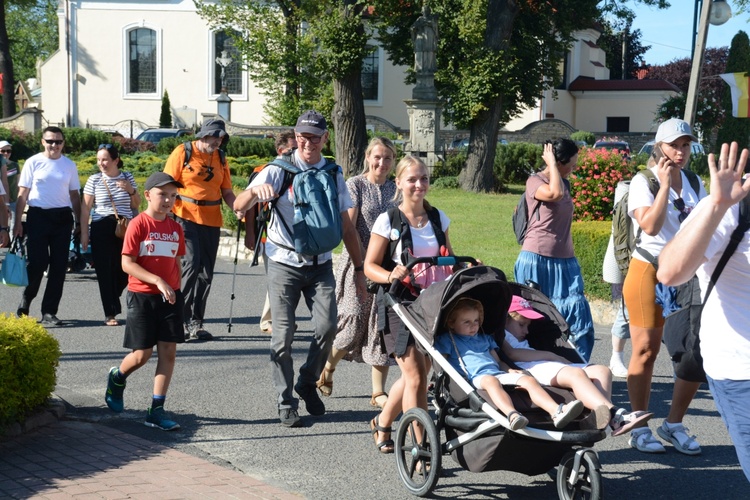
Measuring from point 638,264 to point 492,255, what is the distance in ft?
27.6

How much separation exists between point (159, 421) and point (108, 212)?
410cm

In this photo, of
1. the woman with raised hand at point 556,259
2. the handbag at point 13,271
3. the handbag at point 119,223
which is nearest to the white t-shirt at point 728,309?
the woman with raised hand at point 556,259

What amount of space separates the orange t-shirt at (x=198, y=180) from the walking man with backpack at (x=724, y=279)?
241 inches

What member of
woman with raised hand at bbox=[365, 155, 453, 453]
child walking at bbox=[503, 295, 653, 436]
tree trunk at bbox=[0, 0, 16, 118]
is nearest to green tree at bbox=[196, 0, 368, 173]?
tree trunk at bbox=[0, 0, 16, 118]

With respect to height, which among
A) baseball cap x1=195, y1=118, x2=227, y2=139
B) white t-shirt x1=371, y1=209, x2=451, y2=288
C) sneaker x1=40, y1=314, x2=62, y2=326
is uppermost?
baseball cap x1=195, y1=118, x2=227, y2=139

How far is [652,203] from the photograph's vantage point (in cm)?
590

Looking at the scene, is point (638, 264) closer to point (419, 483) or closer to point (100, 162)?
point (419, 483)

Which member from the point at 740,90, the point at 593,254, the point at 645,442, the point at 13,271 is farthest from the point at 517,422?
the point at 740,90

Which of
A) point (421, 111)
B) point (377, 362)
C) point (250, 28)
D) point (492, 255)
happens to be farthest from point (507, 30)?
point (377, 362)

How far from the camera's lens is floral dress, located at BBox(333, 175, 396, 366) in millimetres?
7074

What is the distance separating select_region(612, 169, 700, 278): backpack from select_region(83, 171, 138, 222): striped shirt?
5145 millimetres

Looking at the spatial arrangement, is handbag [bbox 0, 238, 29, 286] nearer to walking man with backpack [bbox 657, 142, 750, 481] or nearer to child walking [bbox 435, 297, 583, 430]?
child walking [bbox 435, 297, 583, 430]

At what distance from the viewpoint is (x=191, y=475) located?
5.56 m

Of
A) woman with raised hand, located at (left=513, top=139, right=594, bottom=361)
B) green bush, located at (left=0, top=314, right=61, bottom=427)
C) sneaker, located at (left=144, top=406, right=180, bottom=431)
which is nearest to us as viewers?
green bush, located at (left=0, top=314, right=61, bottom=427)
